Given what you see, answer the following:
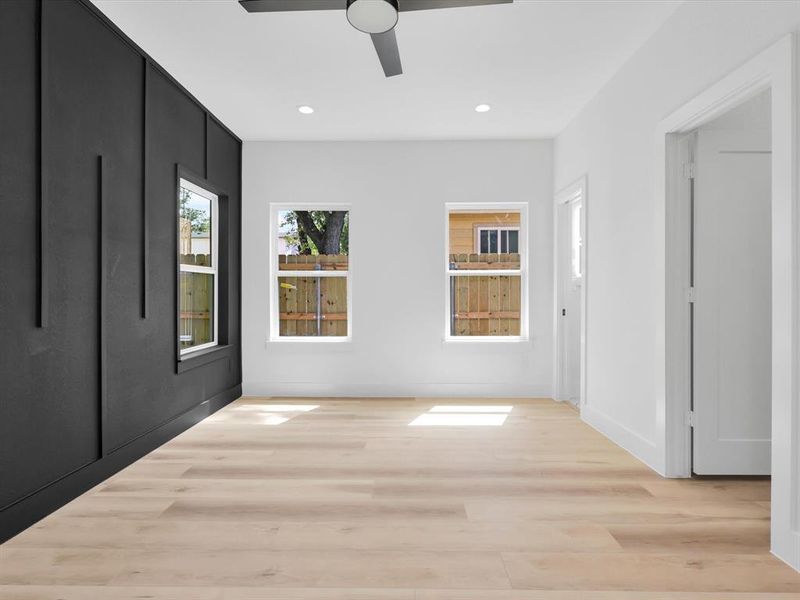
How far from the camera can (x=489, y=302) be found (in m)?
→ 5.48

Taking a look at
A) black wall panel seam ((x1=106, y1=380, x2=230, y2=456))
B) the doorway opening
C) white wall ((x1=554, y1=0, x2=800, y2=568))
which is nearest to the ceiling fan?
white wall ((x1=554, y1=0, x2=800, y2=568))

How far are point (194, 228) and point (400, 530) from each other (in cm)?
329

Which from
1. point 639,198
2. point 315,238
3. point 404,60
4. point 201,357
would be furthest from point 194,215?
point 639,198

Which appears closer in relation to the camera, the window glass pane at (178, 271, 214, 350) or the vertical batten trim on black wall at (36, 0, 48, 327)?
the vertical batten trim on black wall at (36, 0, 48, 327)

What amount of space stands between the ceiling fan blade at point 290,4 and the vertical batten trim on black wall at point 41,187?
101cm

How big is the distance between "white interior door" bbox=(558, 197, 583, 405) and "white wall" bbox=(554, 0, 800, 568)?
0.82 m

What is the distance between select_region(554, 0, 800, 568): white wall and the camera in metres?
2.37

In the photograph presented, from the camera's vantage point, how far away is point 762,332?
2.92m

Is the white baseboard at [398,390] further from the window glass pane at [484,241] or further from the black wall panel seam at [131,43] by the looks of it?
the black wall panel seam at [131,43]

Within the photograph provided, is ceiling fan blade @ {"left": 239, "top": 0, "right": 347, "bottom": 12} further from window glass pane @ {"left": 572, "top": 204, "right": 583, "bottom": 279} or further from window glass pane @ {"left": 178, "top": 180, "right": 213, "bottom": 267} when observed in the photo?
window glass pane @ {"left": 572, "top": 204, "right": 583, "bottom": 279}

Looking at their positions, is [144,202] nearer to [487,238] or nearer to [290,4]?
[290,4]

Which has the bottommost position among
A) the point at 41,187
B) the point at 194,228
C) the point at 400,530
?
the point at 400,530

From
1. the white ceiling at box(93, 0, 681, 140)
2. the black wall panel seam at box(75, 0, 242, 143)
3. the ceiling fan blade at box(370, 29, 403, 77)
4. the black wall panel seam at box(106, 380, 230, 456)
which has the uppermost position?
the white ceiling at box(93, 0, 681, 140)

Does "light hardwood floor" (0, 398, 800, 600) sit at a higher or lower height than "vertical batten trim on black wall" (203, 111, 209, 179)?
lower
